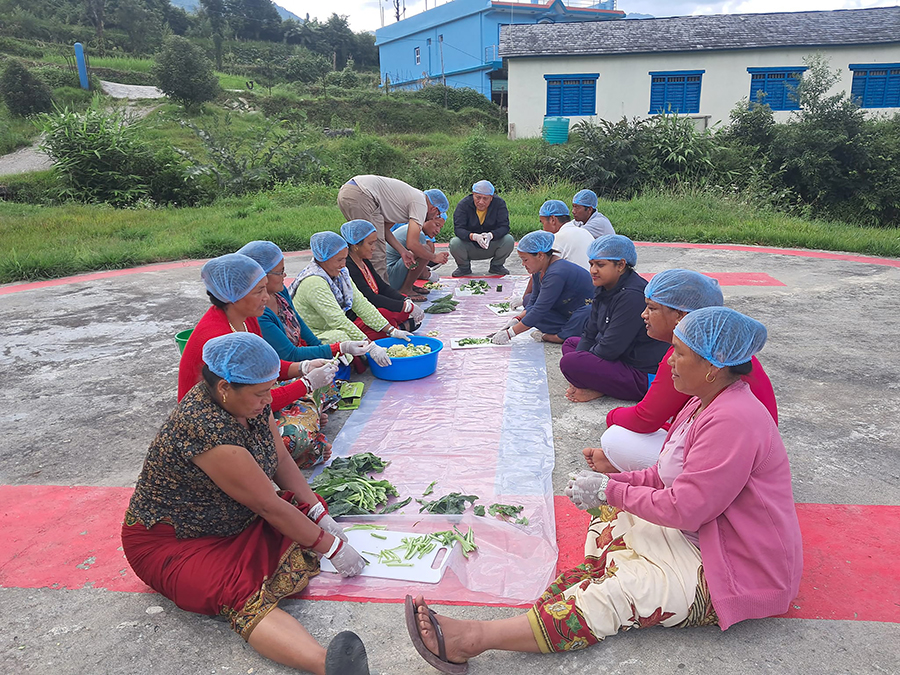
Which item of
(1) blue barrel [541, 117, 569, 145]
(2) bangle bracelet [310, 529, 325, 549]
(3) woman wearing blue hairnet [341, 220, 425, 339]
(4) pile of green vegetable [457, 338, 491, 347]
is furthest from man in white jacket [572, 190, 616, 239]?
(1) blue barrel [541, 117, 569, 145]

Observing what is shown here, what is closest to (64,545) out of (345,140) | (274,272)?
(274,272)

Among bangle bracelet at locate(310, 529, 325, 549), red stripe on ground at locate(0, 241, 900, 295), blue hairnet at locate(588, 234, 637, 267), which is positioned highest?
blue hairnet at locate(588, 234, 637, 267)

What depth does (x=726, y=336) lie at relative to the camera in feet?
6.61

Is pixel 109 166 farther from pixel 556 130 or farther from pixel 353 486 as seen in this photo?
pixel 353 486

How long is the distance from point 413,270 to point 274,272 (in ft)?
10.5

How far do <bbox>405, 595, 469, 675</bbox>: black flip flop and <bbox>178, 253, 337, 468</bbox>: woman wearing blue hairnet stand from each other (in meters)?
1.34

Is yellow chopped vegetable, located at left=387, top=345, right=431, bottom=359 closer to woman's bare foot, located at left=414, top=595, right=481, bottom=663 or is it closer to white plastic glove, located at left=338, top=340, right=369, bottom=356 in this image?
white plastic glove, located at left=338, top=340, right=369, bottom=356

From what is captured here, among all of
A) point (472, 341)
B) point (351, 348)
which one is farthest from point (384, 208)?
point (351, 348)

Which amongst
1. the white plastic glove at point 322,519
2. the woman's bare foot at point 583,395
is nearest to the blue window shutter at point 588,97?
the woman's bare foot at point 583,395

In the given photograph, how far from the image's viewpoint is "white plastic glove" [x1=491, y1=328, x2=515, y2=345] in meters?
5.15

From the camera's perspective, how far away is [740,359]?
2.02 meters

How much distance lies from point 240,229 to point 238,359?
29.2 ft

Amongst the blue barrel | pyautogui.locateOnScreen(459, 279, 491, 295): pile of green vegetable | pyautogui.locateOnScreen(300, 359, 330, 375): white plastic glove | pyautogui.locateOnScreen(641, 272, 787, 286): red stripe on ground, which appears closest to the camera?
pyautogui.locateOnScreen(300, 359, 330, 375): white plastic glove

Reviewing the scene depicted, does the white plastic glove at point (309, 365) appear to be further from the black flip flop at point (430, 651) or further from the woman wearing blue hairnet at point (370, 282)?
the black flip flop at point (430, 651)
